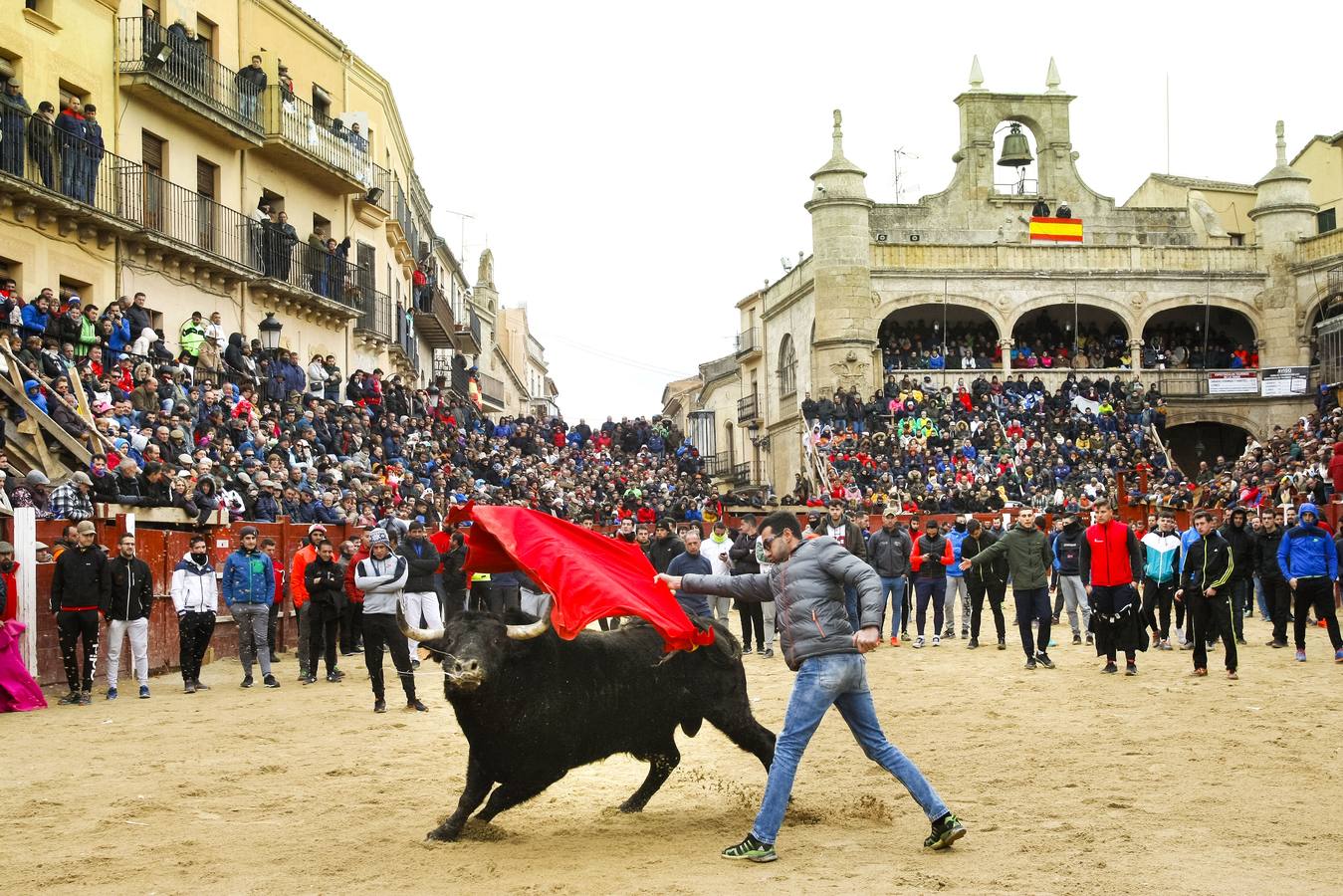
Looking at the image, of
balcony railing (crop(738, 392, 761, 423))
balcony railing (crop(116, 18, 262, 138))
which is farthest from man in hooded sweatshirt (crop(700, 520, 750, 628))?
balcony railing (crop(738, 392, 761, 423))

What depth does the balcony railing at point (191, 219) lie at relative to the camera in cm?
2680

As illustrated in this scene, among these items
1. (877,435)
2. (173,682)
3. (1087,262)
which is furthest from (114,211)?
(1087,262)

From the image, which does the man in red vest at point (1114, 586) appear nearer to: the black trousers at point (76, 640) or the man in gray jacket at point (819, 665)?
the man in gray jacket at point (819, 665)

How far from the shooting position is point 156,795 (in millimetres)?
9805

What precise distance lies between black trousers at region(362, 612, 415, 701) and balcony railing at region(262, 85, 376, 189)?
63.9 ft

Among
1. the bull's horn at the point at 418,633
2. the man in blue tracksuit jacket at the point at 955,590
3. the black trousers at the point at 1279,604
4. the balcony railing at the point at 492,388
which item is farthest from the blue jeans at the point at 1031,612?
the balcony railing at the point at 492,388

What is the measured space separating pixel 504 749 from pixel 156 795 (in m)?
2.90

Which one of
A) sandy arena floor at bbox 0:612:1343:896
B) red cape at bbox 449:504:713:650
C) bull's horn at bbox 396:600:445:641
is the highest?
red cape at bbox 449:504:713:650

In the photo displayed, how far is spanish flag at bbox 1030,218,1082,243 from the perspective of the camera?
164 ft

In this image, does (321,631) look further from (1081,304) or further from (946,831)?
(1081,304)

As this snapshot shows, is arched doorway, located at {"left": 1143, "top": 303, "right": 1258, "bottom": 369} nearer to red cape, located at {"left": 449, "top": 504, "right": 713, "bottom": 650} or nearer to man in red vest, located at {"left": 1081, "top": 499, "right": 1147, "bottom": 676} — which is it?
man in red vest, located at {"left": 1081, "top": 499, "right": 1147, "bottom": 676}

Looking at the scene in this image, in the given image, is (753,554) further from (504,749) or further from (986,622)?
(504,749)

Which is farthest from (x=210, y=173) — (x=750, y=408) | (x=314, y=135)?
(x=750, y=408)

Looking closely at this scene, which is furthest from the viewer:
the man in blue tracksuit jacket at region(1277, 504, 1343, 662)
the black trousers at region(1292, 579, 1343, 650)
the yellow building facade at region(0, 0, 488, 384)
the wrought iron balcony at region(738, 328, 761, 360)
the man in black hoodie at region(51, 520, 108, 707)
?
the wrought iron balcony at region(738, 328, 761, 360)
